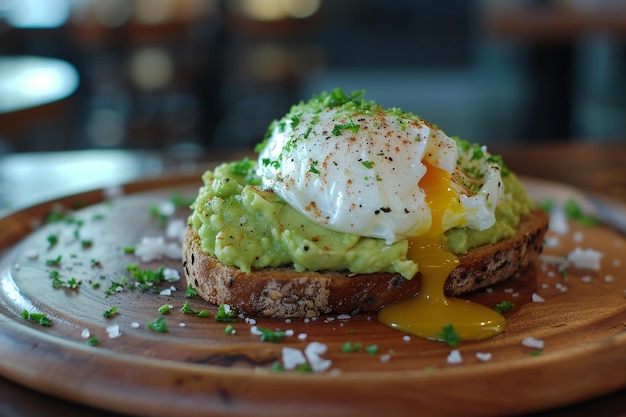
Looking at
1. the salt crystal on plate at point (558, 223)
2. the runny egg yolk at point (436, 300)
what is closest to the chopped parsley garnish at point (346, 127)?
the runny egg yolk at point (436, 300)

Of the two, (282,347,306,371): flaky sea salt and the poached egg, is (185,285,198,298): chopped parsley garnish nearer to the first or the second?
the poached egg

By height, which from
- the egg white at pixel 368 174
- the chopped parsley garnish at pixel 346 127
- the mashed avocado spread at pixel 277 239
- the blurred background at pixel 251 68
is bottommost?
the blurred background at pixel 251 68

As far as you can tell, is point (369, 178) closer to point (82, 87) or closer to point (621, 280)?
point (621, 280)

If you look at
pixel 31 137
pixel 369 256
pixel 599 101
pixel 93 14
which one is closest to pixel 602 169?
pixel 369 256

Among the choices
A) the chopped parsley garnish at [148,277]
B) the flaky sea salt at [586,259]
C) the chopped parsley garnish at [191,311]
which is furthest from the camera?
the flaky sea salt at [586,259]

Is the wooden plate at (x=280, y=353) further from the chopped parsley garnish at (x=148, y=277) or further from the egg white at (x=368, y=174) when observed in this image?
the egg white at (x=368, y=174)

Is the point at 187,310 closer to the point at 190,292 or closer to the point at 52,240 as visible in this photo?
the point at 190,292

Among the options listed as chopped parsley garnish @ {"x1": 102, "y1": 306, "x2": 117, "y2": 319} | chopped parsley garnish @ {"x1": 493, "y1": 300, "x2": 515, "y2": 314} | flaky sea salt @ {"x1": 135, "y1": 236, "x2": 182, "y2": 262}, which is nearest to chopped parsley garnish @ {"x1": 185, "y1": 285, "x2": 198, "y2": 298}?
chopped parsley garnish @ {"x1": 102, "y1": 306, "x2": 117, "y2": 319}
